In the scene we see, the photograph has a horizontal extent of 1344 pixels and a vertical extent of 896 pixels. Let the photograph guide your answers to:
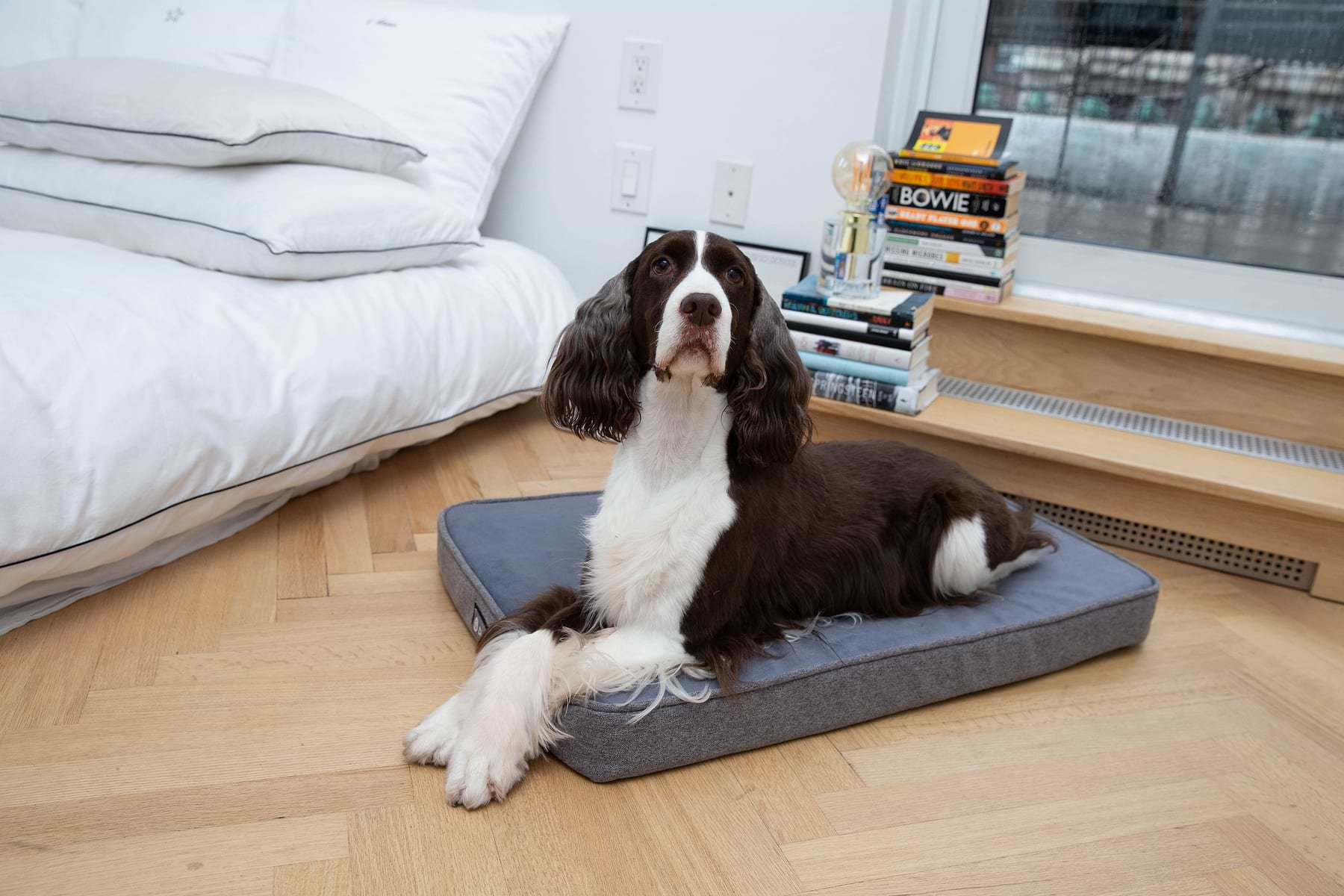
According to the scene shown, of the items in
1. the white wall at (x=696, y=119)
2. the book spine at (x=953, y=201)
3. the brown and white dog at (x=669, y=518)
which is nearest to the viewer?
the brown and white dog at (x=669, y=518)

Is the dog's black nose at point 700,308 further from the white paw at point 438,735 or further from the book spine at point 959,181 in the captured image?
the book spine at point 959,181

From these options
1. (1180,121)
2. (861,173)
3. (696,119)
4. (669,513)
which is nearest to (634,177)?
(696,119)

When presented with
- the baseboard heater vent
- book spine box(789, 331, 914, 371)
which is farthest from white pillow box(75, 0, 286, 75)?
the baseboard heater vent

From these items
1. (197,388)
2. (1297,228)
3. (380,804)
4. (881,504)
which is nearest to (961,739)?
(881,504)

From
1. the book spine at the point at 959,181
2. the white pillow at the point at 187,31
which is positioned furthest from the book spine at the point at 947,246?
the white pillow at the point at 187,31

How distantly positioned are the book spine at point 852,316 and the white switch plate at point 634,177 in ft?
2.30

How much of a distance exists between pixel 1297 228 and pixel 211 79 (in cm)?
243

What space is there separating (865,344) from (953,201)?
0.43 m

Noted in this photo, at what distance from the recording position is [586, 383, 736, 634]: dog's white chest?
1425 mm

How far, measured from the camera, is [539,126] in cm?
289

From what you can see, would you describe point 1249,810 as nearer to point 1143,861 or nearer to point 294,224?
point 1143,861

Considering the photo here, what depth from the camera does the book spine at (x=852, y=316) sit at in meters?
2.19

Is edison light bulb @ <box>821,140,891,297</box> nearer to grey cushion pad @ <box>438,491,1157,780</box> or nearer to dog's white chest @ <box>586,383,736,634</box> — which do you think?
grey cushion pad @ <box>438,491,1157,780</box>

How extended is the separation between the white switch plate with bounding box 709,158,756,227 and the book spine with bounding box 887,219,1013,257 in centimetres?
42
